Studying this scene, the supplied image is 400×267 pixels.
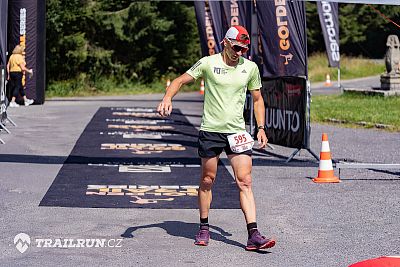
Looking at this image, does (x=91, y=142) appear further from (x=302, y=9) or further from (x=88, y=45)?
(x=88, y=45)

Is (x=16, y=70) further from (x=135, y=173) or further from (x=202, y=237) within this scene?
(x=202, y=237)

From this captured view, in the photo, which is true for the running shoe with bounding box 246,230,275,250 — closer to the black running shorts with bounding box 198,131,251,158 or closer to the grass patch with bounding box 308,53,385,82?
the black running shorts with bounding box 198,131,251,158

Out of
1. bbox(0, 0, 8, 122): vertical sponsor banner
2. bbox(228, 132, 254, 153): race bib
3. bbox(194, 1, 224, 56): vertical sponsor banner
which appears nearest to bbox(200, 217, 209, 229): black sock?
bbox(228, 132, 254, 153): race bib

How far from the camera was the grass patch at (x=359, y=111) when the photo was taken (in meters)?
23.5

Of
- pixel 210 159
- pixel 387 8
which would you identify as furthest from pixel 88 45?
pixel 210 159

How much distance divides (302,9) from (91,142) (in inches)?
197

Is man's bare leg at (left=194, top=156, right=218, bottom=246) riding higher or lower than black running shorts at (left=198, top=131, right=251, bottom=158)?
lower

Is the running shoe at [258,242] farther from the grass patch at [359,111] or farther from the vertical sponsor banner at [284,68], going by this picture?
the grass patch at [359,111]

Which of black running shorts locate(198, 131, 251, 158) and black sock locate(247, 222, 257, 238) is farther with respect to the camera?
black running shorts locate(198, 131, 251, 158)

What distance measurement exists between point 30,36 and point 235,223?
2228cm

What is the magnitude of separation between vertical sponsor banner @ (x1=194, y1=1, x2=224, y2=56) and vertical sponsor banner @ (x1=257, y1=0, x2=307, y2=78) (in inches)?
161

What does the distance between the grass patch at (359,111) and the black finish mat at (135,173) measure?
4.17 metres

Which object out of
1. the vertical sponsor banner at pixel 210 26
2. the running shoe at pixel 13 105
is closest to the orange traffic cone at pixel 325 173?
the vertical sponsor banner at pixel 210 26

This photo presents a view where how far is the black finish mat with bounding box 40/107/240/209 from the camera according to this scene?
38.8 ft
